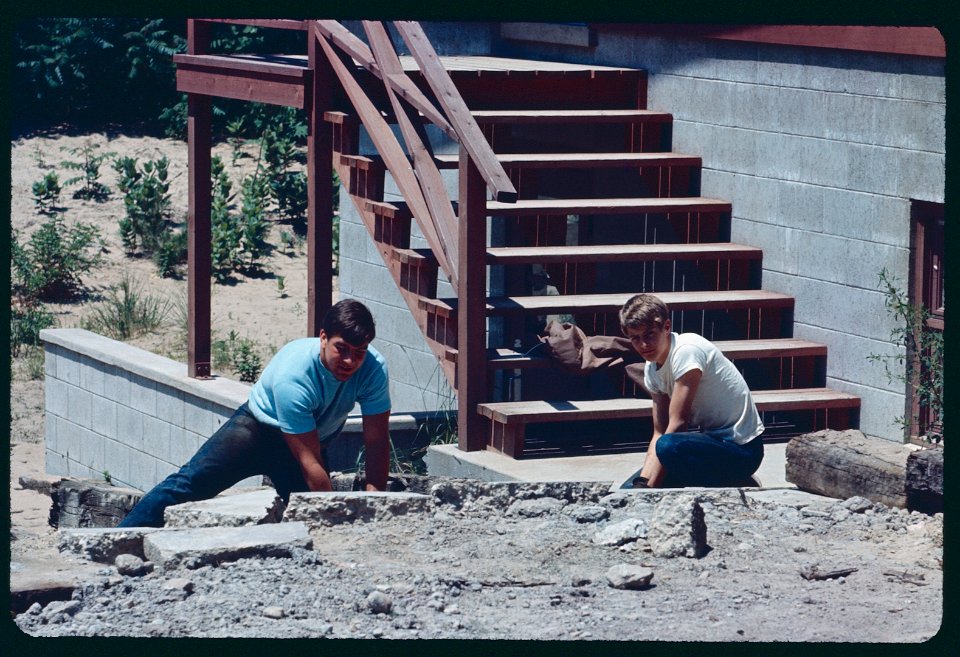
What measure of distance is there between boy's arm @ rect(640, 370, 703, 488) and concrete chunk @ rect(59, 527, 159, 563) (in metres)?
2.26

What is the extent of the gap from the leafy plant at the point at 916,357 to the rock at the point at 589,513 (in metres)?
2.19

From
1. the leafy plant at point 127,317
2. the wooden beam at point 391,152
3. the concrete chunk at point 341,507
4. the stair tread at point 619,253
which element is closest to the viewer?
the concrete chunk at point 341,507

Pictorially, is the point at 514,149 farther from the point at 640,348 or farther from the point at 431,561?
the point at 431,561

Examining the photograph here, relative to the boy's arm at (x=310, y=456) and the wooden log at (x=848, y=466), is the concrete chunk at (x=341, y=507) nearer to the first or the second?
the boy's arm at (x=310, y=456)

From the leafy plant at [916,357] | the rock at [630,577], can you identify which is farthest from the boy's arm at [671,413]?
the leafy plant at [916,357]

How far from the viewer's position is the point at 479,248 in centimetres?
855

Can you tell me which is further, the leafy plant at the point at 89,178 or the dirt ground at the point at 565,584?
the leafy plant at the point at 89,178

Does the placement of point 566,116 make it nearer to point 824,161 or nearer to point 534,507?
point 824,161

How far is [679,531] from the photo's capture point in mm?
6617

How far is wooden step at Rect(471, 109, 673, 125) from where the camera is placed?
9961 mm

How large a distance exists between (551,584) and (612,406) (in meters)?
2.50

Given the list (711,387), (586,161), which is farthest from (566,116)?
(711,387)

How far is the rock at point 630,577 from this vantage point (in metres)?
6.17

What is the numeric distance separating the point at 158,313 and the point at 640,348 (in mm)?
9384
